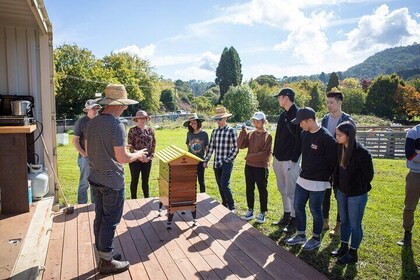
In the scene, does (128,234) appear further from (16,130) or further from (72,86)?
(72,86)

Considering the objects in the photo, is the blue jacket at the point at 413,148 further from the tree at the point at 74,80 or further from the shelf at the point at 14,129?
the tree at the point at 74,80

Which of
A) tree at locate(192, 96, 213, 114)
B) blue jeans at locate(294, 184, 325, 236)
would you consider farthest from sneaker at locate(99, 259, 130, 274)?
tree at locate(192, 96, 213, 114)

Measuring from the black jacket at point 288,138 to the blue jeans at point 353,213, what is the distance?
100 centimetres

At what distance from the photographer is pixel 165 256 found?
3828mm

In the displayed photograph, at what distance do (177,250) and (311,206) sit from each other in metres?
1.76

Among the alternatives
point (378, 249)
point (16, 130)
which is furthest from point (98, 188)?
point (378, 249)

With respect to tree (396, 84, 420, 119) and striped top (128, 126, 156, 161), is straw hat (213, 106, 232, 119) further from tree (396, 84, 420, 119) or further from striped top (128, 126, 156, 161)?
tree (396, 84, 420, 119)

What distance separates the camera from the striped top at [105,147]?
315 centimetres

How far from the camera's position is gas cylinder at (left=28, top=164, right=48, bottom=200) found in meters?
5.12

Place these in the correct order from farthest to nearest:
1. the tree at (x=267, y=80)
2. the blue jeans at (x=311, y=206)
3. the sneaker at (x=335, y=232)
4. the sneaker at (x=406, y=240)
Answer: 1. the tree at (x=267, y=80)
2. the sneaker at (x=335, y=232)
3. the sneaker at (x=406, y=240)
4. the blue jeans at (x=311, y=206)

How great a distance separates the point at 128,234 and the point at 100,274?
42.7 inches

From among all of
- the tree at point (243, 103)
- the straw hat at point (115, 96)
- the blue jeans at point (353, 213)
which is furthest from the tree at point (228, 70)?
the straw hat at point (115, 96)

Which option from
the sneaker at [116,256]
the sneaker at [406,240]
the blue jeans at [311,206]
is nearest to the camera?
the sneaker at [116,256]

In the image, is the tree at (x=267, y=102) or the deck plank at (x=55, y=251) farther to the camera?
the tree at (x=267, y=102)
